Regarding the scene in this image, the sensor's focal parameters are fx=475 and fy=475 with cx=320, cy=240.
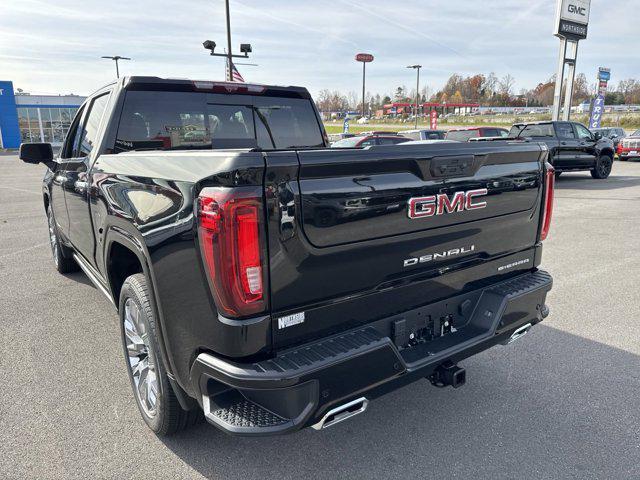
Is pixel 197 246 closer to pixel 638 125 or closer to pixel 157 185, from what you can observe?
pixel 157 185

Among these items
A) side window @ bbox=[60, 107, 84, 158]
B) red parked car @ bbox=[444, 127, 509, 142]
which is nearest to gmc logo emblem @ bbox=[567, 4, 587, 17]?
red parked car @ bbox=[444, 127, 509, 142]

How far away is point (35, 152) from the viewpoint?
450cm

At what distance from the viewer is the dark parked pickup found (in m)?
14.8

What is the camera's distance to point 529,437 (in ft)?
9.00

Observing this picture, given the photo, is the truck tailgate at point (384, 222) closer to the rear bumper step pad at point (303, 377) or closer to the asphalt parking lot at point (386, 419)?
the rear bumper step pad at point (303, 377)

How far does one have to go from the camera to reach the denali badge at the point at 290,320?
6.66 ft

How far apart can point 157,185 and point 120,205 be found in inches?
23.3

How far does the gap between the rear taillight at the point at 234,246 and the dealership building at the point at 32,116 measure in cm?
4428

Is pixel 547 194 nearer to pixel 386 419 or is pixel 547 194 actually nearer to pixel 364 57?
pixel 386 419

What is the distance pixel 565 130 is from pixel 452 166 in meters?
14.6

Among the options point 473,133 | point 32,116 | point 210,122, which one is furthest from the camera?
point 32,116

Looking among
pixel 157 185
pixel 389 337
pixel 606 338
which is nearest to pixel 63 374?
pixel 157 185

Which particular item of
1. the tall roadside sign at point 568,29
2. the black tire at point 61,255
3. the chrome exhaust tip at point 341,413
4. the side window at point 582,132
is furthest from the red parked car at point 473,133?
the chrome exhaust tip at point 341,413

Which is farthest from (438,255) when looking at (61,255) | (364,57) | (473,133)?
(364,57)
